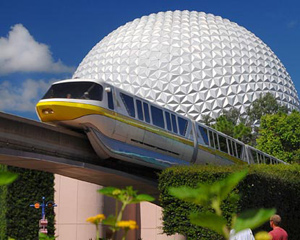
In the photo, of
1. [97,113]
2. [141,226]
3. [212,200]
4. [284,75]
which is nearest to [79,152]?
[97,113]

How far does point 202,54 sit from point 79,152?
174 ft

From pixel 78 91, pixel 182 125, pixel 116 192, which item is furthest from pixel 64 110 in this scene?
pixel 116 192

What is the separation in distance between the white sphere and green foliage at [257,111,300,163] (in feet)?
53.4

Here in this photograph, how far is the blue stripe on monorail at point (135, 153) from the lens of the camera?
Result: 18.8 metres

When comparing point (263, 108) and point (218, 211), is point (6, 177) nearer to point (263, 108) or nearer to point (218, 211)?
point (218, 211)

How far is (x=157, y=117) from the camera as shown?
22.0 metres

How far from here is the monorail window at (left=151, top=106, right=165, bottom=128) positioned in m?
21.6

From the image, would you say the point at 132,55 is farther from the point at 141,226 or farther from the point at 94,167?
the point at 94,167

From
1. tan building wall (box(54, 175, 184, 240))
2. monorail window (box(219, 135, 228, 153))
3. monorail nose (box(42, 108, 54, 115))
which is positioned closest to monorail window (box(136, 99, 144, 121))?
monorail nose (box(42, 108, 54, 115))

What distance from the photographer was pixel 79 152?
20312mm

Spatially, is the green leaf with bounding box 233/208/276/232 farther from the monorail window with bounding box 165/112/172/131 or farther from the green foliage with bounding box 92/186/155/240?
the monorail window with bounding box 165/112/172/131

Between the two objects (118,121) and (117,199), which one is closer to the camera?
(117,199)

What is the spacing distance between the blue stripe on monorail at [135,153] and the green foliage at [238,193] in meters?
1.47

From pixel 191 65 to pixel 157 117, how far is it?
161 ft
